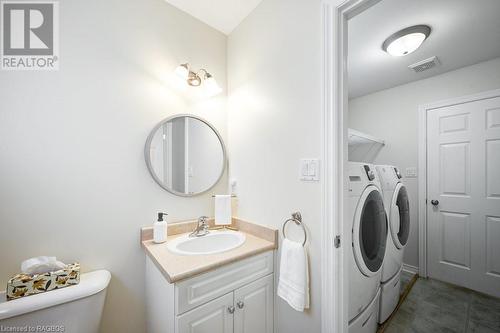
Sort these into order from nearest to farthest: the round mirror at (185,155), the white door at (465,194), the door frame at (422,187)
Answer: the round mirror at (185,155) → the white door at (465,194) → the door frame at (422,187)

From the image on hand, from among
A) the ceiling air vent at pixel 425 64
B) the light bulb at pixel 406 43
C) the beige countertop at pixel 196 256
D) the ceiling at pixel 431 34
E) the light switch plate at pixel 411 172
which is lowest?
the beige countertop at pixel 196 256

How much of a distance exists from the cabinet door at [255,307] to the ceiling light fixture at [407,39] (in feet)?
7.03

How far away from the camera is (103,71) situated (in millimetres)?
1099

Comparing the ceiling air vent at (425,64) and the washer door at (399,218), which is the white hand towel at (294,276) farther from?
the ceiling air vent at (425,64)

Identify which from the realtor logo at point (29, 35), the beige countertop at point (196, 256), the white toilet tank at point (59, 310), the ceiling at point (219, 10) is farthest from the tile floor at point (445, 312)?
the realtor logo at point (29, 35)

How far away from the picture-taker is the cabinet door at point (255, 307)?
0.97 m

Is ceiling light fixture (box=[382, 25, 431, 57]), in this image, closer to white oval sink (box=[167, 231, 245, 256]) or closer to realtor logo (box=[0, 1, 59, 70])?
white oval sink (box=[167, 231, 245, 256])

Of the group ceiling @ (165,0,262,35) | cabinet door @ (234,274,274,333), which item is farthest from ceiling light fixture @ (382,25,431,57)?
cabinet door @ (234,274,274,333)

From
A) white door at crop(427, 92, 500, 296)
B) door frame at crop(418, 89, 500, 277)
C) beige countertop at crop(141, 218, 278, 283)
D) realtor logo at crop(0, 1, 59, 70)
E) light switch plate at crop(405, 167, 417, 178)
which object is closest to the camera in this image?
beige countertop at crop(141, 218, 278, 283)

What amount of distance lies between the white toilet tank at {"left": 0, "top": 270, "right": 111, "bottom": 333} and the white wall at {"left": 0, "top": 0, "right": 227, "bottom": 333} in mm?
207

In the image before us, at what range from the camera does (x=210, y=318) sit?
0.88 m

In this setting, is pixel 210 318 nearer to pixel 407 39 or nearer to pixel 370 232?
pixel 370 232

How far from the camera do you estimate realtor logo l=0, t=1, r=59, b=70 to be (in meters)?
0.93

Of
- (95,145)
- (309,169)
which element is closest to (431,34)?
(309,169)
